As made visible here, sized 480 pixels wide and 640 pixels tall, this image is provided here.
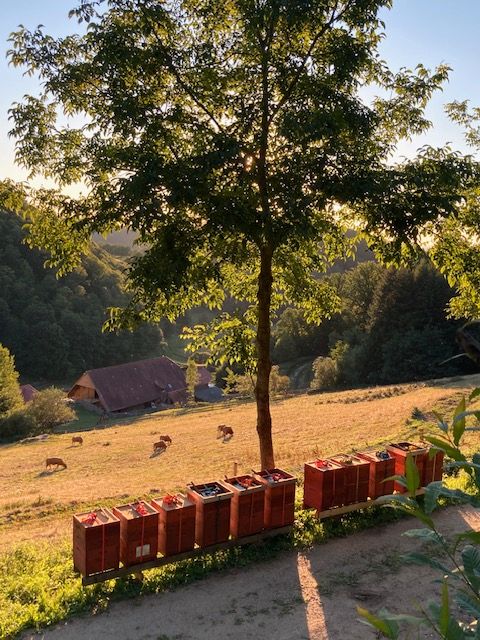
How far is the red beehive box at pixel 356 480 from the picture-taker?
1153 centimetres

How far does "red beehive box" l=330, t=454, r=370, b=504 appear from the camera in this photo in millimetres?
11531

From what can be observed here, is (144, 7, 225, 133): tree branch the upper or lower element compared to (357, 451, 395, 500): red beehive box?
upper

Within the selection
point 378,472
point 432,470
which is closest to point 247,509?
point 378,472

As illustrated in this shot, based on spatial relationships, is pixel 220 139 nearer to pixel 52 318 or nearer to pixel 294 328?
pixel 294 328

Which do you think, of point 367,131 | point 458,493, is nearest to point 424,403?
point 367,131

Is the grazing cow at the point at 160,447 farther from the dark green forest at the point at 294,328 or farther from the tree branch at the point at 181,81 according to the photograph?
the dark green forest at the point at 294,328

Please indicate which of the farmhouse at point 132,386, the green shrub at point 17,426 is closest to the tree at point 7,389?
the green shrub at point 17,426

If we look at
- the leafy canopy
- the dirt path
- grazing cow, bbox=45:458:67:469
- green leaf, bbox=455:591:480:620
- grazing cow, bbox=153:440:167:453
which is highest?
the leafy canopy

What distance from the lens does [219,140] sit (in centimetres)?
987

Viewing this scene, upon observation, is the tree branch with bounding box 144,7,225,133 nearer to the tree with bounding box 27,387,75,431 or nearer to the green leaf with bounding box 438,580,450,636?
the green leaf with bounding box 438,580,450,636

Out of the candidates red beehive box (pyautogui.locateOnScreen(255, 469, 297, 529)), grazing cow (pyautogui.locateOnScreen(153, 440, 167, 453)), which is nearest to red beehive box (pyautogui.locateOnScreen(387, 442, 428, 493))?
red beehive box (pyautogui.locateOnScreen(255, 469, 297, 529))

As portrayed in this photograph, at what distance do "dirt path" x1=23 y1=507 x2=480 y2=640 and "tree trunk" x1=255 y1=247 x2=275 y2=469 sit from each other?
9.72ft

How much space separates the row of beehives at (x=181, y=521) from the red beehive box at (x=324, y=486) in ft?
2.29

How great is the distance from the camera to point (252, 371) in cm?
1362
